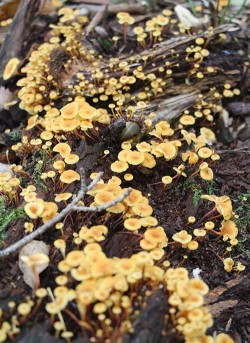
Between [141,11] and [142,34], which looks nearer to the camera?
Answer: [142,34]

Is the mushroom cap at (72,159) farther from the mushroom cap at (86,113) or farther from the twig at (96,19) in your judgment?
the twig at (96,19)

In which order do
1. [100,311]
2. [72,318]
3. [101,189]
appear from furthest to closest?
[101,189], [72,318], [100,311]

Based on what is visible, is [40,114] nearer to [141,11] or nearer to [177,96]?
[177,96]

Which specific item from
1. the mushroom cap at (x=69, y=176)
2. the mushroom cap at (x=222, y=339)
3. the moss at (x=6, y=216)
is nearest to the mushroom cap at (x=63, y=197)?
the mushroom cap at (x=69, y=176)

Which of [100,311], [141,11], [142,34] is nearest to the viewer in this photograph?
[100,311]

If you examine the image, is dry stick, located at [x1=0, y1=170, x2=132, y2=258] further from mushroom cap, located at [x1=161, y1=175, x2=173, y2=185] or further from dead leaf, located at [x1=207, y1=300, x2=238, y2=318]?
dead leaf, located at [x1=207, y1=300, x2=238, y2=318]

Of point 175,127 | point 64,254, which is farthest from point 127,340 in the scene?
point 175,127

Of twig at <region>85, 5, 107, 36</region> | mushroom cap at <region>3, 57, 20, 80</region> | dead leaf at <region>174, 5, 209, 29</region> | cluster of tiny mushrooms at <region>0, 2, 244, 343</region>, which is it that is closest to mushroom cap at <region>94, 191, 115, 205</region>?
cluster of tiny mushrooms at <region>0, 2, 244, 343</region>
